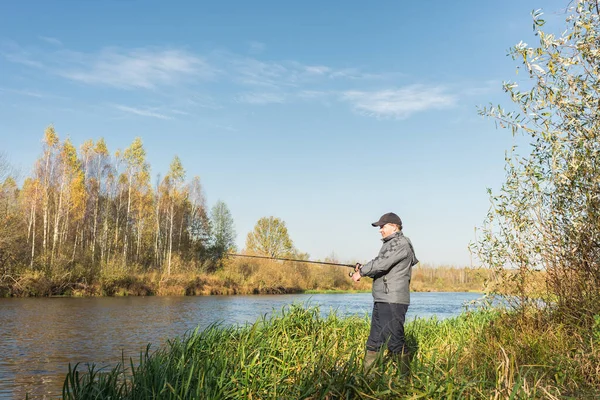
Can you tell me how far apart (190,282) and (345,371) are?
1403 inches

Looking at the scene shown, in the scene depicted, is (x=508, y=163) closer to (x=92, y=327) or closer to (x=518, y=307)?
(x=518, y=307)

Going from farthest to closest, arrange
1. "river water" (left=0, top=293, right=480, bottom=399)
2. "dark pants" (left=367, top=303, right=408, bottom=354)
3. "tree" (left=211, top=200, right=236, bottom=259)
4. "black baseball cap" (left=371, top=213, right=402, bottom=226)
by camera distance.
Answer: "tree" (left=211, top=200, right=236, bottom=259) < "river water" (left=0, top=293, right=480, bottom=399) < "black baseball cap" (left=371, top=213, right=402, bottom=226) < "dark pants" (left=367, top=303, right=408, bottom=354)

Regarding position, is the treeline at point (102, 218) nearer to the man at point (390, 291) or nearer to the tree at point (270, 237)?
the tree at point (270, 237)

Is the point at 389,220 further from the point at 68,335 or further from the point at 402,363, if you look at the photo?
the point at 68,335

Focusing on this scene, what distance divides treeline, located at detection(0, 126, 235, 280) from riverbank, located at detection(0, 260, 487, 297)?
590 mm

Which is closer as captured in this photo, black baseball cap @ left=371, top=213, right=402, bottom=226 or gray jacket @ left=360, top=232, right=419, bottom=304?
Result: gray jacket @ left=360, top=232, right=419, bottom=304

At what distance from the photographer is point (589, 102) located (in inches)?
254

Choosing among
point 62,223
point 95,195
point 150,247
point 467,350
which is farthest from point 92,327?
point 150,247

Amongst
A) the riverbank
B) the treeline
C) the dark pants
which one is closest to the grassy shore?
the dark pants

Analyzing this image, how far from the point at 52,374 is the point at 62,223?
31034 millimetres

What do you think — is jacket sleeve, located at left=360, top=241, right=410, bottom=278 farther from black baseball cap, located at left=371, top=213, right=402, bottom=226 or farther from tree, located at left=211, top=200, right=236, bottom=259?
tree, located at left=211, top=200, right=236, bottom=259

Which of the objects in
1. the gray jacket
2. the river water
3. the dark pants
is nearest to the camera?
the dark pants

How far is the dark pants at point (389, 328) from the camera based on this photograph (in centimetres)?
549

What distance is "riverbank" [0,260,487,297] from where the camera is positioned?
29500 millimetres
